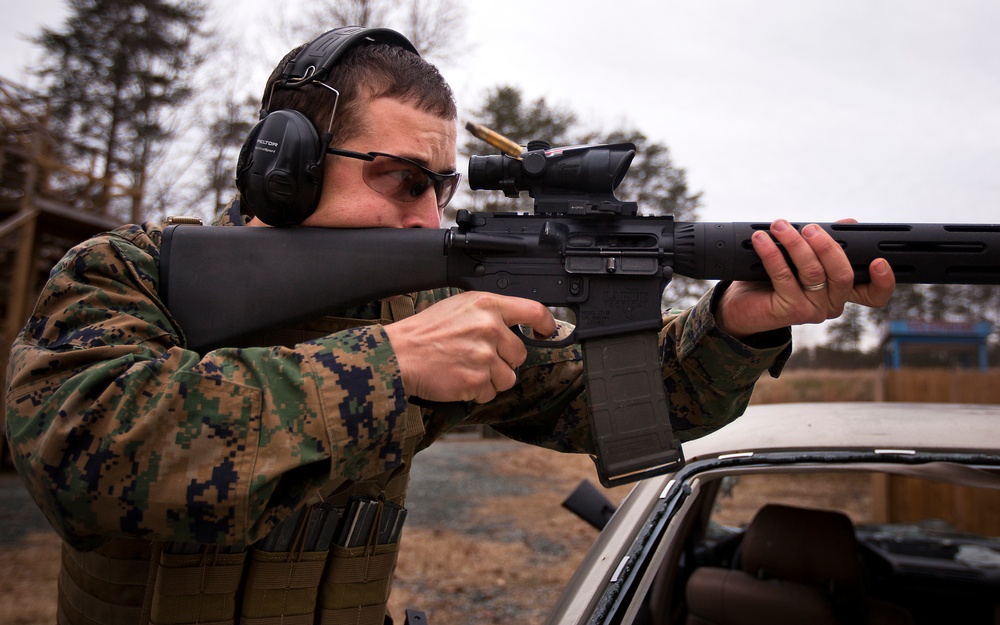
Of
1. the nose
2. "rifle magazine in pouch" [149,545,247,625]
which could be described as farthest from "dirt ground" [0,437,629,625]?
the nose

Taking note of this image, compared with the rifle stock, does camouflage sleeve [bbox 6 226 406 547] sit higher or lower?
lower

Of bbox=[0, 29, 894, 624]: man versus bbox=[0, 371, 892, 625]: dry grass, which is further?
bbox=[0, 371, 892, 625]: dry grass

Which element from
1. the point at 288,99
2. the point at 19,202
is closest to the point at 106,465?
the point at 288,99

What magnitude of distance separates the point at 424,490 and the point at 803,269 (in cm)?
991

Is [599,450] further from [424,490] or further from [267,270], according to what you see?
[424,490]

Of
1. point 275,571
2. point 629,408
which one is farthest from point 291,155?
point 629,408

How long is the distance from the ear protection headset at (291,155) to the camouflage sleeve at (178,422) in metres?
0.51

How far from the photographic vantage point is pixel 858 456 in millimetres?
2408

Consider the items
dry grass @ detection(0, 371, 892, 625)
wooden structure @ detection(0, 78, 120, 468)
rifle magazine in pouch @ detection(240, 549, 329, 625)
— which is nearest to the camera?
rifle magazine in pouch @ detection(240, 549, 329, 625)

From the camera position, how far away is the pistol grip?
79.8 inches

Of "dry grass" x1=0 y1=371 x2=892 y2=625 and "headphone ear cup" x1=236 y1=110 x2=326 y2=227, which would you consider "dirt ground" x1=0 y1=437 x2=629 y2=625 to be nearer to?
"dry grass" x1=0 y1=371 x2=892 y2=625

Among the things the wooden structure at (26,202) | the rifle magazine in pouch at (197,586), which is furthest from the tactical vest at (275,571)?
the wooden structure at (26,202)

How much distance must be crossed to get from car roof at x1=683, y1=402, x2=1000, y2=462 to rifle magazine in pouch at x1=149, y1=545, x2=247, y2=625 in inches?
65.5

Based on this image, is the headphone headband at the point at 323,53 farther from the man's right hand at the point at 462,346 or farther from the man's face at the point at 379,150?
the man's right hand at the point at 462,346
